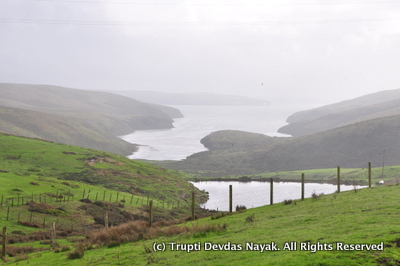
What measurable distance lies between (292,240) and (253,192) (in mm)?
84103

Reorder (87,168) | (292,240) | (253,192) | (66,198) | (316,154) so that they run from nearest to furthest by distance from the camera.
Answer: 1. (292,240)
2. (66,198)
3. (87,168)
4. (253,192)
5. (316,154)

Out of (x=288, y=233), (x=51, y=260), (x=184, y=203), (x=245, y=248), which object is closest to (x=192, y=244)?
(x=245, y=248)

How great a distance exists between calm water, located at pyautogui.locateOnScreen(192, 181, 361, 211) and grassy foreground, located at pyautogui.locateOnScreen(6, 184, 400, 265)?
2084 inches

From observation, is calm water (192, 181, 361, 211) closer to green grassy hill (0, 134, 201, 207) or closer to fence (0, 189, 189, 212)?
green grassy hill (0, 134, 201, 207)

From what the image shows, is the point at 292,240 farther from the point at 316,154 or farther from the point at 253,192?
the point at 316,154

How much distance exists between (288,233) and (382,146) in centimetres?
16126

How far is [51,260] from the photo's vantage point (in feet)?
72.1

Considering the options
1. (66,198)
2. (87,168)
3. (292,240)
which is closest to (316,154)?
(87,168)

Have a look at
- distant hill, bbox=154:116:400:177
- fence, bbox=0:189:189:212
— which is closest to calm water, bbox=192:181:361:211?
fence, bbox=0:189:189:212

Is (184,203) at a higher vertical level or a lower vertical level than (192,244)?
lower

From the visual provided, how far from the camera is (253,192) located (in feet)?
327

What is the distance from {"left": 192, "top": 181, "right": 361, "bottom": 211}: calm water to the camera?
8406 cm

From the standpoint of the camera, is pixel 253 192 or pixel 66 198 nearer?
pixel 66 198

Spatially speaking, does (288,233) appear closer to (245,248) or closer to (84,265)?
(245,248)
